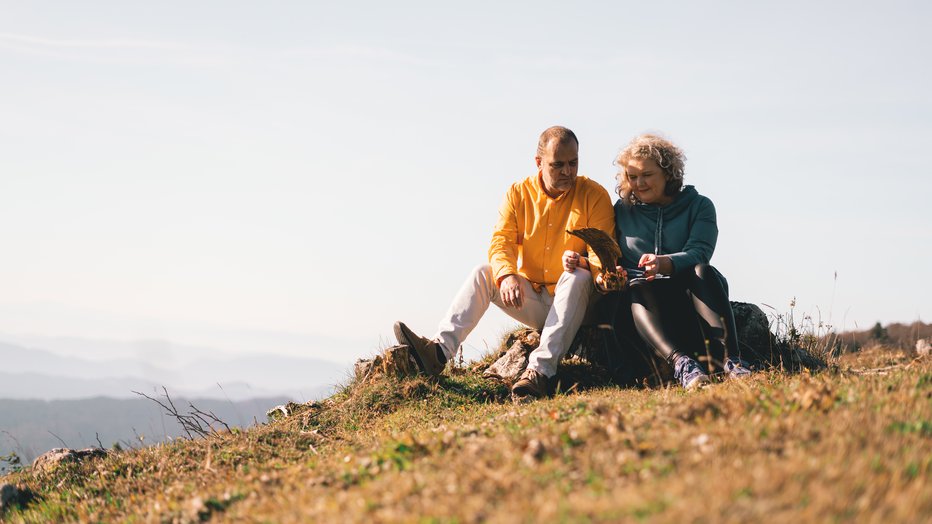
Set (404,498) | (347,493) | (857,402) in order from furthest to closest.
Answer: (857,402) → (347,493) → (404,498)

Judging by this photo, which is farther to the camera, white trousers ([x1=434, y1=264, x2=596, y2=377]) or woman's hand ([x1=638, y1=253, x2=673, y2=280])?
white trousers ([x1=434, y1=264, x2=596, y2=377])

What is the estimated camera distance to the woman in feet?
27.2

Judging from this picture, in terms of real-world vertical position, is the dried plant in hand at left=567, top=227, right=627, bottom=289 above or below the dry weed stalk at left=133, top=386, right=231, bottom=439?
above

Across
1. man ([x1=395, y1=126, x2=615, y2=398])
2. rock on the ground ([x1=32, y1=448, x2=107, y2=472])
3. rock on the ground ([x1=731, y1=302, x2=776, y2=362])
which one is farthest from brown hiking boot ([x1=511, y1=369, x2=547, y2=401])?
rock on the ground ([x1=32, y1=448, x2=107, y2=472])

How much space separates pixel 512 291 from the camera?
8.90m

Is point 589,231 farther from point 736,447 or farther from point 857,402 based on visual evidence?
point 736,447

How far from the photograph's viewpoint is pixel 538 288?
9.27m

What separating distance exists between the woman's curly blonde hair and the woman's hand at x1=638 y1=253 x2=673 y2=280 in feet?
2.75

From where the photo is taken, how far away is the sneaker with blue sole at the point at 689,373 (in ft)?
25.6

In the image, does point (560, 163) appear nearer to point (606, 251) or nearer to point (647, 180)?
point (647, 180)

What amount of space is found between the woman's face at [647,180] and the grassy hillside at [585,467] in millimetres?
1951

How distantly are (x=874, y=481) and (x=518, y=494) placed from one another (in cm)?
158

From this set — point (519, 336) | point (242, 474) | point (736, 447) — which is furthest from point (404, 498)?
point (519, 336)

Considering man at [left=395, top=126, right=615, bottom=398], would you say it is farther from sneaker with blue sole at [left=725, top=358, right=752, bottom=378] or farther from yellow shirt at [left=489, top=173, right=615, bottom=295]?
sneaker with blue sole at [left=725, top=358, right=752, bottom=378]
